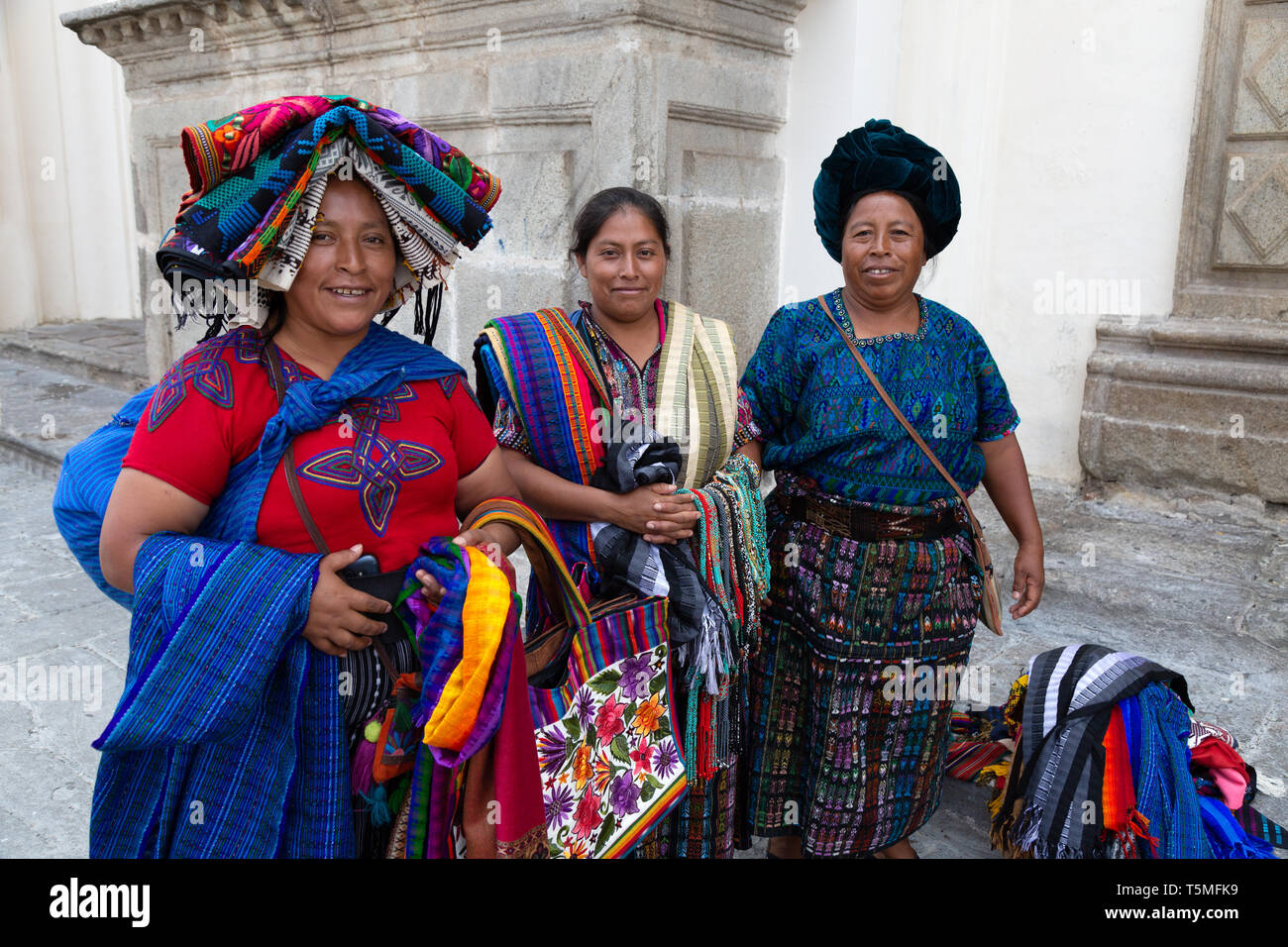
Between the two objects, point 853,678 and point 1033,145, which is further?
point 1033,145

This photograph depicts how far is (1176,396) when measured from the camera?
4734mm

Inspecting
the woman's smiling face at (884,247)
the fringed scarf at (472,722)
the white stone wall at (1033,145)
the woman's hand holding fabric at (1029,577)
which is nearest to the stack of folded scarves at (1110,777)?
the woman's hand holding fabric at (1029,577)

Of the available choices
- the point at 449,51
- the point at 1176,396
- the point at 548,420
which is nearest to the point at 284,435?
the point at 548,420

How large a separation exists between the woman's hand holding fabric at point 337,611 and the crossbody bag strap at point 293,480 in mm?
59

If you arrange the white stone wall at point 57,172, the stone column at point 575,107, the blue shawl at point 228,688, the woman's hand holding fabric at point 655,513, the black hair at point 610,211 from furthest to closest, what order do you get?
the white stone wall at point 57,172 → the stone column at point 575,107 → the black hair at point 610,211 → the woman's hand holding fabric at point 655,513 → the blue shawl at point 228,688

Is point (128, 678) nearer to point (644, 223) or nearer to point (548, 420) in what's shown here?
point (548, 420)

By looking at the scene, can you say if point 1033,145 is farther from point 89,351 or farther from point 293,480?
point 89,351

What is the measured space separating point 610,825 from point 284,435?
108 centimetres

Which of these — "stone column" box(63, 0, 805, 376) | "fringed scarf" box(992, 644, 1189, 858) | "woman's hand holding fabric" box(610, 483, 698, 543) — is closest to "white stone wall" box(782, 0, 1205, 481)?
"stone column" box(63, 0, 805, 376)

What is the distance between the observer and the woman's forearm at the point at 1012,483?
8.14 feet

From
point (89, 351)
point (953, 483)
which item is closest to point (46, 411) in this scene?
point (89, 351)

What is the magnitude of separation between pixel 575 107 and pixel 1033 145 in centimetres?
259

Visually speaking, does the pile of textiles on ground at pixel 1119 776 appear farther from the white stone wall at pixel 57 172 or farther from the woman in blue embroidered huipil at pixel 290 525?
the white stone wall at pixel 57 172

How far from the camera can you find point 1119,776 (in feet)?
7.50
